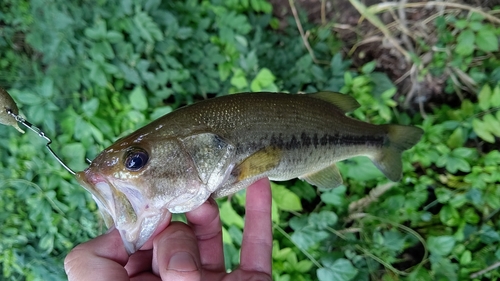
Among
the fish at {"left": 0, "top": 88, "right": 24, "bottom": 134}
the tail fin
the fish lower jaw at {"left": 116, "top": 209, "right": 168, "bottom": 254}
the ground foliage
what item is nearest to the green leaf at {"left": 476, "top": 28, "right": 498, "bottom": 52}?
the ground foliage

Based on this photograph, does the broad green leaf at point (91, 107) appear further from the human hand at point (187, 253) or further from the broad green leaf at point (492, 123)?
the broad green leaf at point (492, 123)

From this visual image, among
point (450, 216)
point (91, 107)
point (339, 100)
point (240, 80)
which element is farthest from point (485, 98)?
point (91, 107)

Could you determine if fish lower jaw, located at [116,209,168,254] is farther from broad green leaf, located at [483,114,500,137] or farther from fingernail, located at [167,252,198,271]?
broad green leaf, located at [483,114,500,137]

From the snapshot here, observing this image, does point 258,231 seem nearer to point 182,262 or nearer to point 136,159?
point 182,262

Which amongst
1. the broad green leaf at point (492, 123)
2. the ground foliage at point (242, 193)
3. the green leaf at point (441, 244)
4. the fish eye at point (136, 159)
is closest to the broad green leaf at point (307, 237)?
the ground foliage at point (242, 193)

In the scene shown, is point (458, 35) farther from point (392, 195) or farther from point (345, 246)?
point (345, 246)
